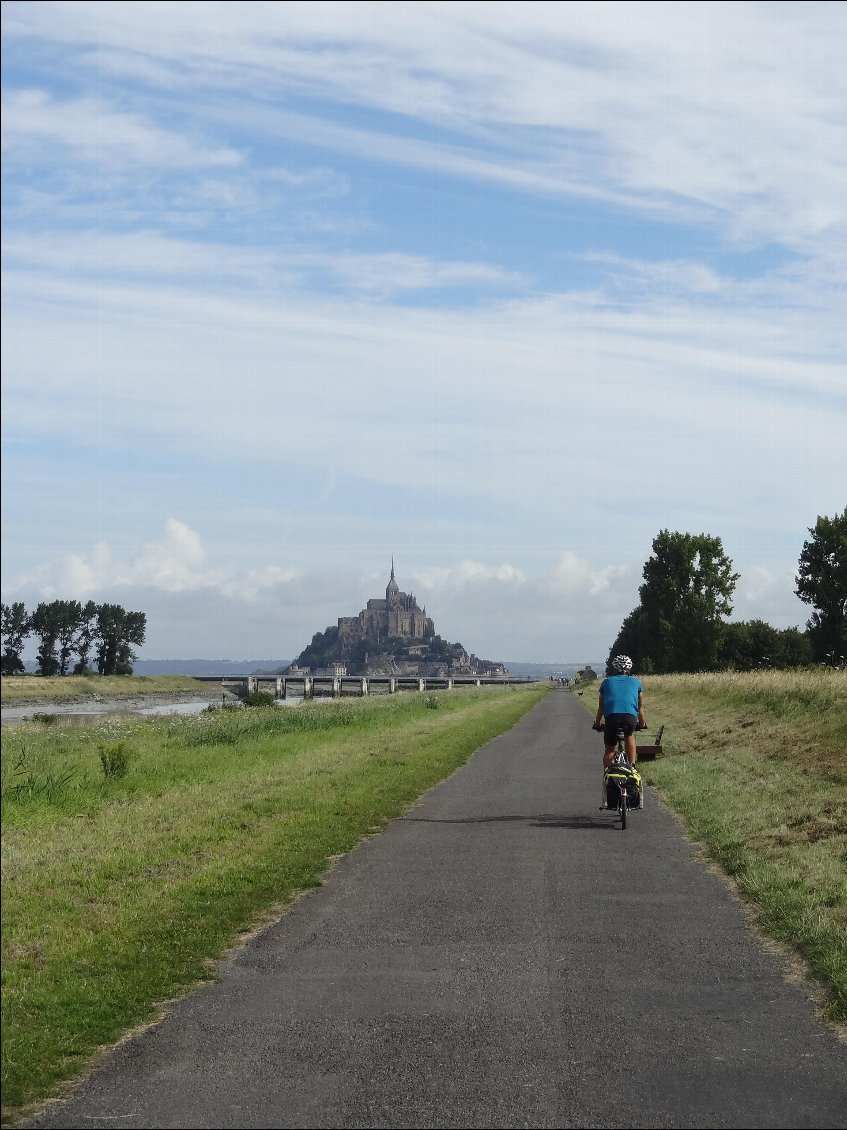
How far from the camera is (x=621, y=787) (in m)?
16.0

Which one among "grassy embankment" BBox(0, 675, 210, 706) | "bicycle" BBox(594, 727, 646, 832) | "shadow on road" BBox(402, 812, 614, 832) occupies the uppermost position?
"grassy embankment" BBox(0, 675, 210, 706)

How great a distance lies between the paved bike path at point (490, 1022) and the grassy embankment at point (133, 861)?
0.38 meters

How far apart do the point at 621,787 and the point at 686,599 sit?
85.2m

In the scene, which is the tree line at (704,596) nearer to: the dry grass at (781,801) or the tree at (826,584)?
the tree at (826,584)

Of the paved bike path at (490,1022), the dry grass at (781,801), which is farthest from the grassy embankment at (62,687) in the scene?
the dry grass at (781,801)

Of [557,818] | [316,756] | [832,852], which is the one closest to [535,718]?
[316,756]

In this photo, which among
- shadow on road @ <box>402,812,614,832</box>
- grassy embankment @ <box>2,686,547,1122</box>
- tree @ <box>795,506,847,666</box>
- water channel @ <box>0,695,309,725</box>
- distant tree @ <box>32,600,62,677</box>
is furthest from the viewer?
tree @ <box>795,506,847,666</box>

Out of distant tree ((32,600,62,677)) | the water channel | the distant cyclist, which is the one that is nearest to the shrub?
the water channel

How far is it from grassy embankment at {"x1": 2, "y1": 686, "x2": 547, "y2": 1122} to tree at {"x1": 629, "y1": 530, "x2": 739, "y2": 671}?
7534 centimetres

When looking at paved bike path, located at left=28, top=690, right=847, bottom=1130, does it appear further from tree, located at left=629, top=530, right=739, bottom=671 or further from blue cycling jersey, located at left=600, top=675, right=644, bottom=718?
tree, located at left=629, top=530, right=739, bottom=671

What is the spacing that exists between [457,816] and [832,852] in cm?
585

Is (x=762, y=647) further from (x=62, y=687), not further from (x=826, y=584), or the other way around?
(x=62, y=687)

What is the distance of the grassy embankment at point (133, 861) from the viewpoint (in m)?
7.04

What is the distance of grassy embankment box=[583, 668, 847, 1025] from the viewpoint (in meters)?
9.59
